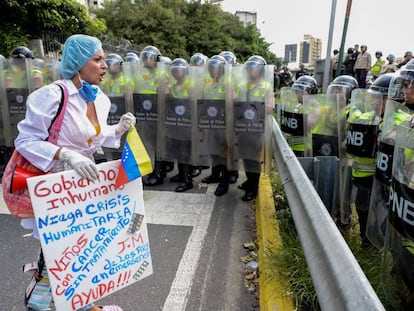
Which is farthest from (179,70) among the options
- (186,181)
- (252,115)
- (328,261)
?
(328,261)

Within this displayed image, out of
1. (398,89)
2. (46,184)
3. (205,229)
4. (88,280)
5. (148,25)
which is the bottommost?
(205,229)

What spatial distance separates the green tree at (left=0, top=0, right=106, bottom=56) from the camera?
12422mm

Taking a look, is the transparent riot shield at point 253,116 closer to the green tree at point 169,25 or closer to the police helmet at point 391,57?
the police helmet at point 391,57

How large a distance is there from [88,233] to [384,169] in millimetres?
1995

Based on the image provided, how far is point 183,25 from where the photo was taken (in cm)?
3347

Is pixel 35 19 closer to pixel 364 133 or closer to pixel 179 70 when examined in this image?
pixel 179 70

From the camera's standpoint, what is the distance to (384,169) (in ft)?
8.07

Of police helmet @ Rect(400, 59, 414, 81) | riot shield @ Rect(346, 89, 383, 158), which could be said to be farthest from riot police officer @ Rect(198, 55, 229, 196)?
police helmet @ Rect(400, 59, 414, 81)

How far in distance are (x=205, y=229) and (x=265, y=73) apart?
7.21ft

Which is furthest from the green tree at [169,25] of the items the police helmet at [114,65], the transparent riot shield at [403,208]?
the transparent riot shield at [403,208]

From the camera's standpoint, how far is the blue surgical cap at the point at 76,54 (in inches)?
85.4

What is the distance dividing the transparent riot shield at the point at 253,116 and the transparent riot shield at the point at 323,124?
37.7 inches

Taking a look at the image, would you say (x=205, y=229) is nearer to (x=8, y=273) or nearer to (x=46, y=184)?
(x=8, y=273)

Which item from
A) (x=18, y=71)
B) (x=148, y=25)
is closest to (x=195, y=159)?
(x=18, y=71)
